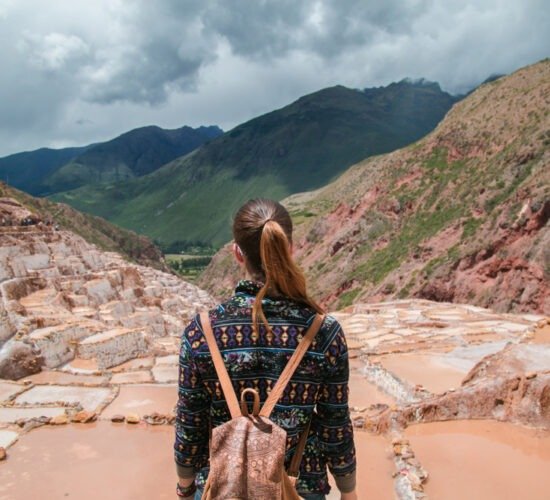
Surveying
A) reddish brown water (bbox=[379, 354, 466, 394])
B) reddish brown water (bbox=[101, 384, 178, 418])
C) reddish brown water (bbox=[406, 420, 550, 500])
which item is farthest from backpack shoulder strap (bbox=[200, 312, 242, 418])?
reddish brown water (bbox=[379, 354, 466, 394])

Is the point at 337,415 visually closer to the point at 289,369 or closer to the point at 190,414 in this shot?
the point at 289,369

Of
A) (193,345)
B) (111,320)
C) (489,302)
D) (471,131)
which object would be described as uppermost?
(471,131)

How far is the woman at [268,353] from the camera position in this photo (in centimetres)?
230

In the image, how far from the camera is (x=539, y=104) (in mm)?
40156

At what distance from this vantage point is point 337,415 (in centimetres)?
251

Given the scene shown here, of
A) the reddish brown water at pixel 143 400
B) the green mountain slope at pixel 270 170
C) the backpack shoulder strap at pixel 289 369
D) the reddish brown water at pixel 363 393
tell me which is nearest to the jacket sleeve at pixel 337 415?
the backpack shoulder strap at pixel 289 369

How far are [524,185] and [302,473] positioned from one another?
3245 cm

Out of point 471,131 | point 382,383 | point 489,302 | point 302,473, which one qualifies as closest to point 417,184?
point 471,131

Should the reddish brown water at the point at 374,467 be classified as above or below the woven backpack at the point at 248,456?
below

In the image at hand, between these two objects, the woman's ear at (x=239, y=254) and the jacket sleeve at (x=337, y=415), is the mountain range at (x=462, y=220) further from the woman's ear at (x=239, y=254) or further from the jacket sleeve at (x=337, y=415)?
the woman's ear at (x=239, y=254)

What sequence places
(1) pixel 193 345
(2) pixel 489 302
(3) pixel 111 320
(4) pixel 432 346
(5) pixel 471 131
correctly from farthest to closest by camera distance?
(5) pixel 471 131 → (2) pixel 489 302 → (3) pixel 111 320 → (4) pixel 432 346 → (1) pixel 193 345

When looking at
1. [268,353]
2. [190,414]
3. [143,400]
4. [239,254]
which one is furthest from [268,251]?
[143,400]

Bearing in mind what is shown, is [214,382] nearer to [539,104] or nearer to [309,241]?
[539,104]

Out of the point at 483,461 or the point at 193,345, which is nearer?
the point at 193,345
